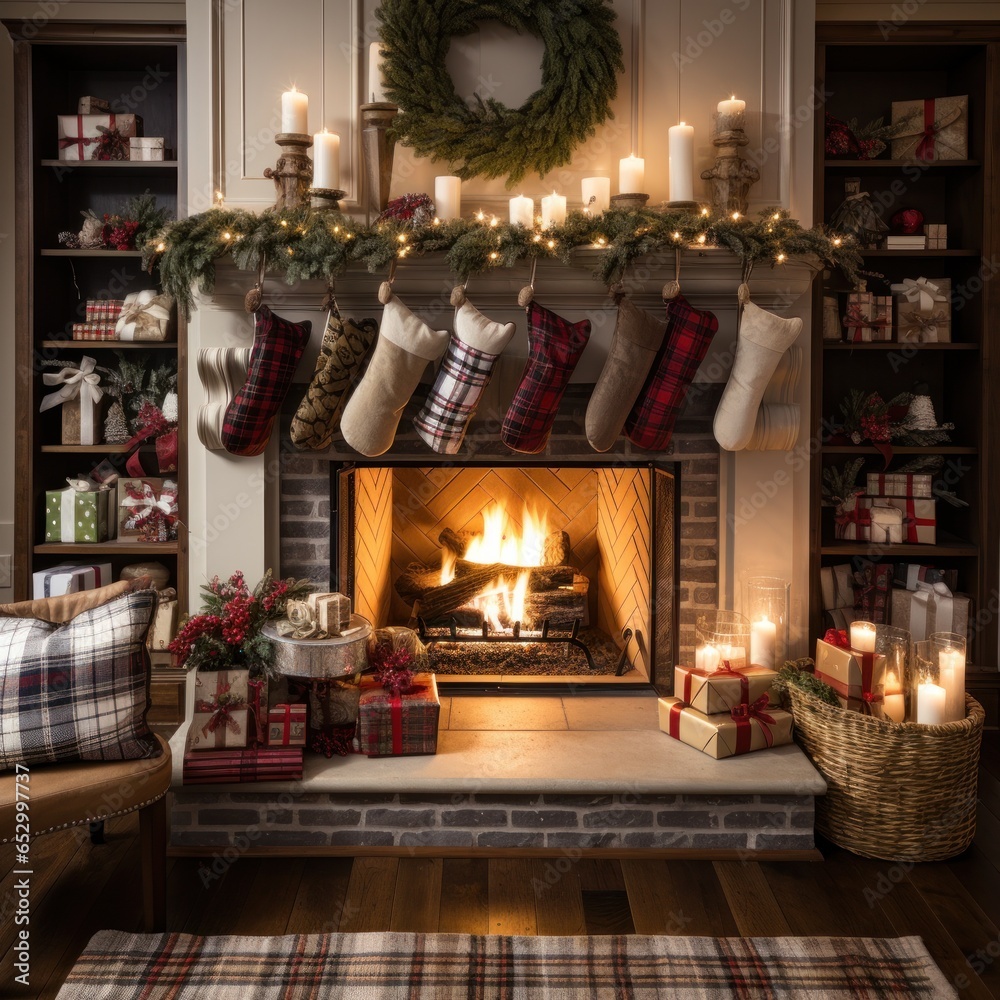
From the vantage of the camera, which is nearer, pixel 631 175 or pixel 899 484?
pixel 631 175

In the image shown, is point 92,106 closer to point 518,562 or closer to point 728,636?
point 518,562

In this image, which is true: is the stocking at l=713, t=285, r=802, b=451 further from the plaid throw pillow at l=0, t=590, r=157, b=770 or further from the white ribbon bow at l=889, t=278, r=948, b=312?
the plaid throw pillow at l=0, t=590, r=157, b=770

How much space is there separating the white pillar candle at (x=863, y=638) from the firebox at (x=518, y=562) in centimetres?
54

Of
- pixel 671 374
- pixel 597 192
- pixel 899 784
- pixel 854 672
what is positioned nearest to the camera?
pixel 899 784

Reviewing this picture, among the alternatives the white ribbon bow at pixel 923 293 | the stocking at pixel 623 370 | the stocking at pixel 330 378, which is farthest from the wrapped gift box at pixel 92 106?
the white ribbon bow at pixel 923 293

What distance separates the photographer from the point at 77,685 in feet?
6.14

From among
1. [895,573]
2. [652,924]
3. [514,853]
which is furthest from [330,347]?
[895,573]

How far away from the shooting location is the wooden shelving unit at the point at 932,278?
3.16 m

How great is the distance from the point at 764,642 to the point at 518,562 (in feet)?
3.32

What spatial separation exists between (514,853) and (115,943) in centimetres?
97

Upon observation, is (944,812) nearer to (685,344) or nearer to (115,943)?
(685,344)

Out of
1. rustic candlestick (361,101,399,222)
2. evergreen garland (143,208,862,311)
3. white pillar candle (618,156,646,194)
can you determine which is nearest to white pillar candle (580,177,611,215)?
white pillar candle (618,156,646,194)

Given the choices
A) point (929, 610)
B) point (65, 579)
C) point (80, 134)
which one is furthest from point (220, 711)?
point (929, 610)

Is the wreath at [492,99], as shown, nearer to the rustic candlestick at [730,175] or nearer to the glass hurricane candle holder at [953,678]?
the rustic candlestick at [730,175]
